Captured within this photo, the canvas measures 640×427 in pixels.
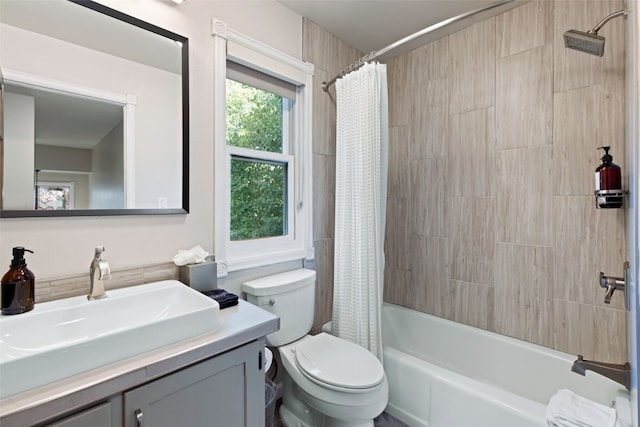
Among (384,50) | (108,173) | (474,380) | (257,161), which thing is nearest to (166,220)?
(108,173)

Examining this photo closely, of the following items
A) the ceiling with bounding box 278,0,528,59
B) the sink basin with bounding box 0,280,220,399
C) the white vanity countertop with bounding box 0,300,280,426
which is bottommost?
the white vanity countertop with bounding box 0,300,280,426

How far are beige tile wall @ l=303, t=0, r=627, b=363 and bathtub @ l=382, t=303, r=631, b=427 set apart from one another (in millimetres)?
110

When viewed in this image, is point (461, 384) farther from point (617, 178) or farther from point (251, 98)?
point (251, 98)

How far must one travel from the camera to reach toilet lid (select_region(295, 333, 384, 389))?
130 centimetres

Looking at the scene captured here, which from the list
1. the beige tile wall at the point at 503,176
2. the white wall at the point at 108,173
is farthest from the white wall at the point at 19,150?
the beige tile wall at the point at 503,176

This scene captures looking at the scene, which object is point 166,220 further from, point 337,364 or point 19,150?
point 337,364

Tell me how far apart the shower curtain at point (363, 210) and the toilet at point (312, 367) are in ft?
0.64

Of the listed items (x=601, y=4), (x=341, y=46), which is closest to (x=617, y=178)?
(x=601, y=4)

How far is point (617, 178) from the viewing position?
1.38 m

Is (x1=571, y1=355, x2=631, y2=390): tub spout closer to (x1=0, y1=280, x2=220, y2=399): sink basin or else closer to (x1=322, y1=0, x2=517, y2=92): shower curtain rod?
(x1=0, y1=280, x2=220, y2=399): sink basin

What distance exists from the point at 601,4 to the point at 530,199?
3.48ft

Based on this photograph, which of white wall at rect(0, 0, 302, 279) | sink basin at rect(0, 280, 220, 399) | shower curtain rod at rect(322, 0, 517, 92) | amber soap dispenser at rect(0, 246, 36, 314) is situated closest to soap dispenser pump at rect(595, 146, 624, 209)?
shower curtain rod at rect(322, 0, 517, 92)

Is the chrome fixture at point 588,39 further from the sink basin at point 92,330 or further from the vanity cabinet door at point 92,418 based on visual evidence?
the vanity cabinet door at point 92,418

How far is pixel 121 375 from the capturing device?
2.40 feet
